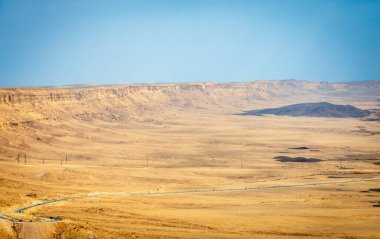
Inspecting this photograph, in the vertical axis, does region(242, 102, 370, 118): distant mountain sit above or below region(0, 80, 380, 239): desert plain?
above

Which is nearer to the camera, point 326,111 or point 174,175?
point 174,175

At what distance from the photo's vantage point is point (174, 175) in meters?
78.2

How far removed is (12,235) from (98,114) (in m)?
115

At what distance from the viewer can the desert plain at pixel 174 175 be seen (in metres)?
46.3

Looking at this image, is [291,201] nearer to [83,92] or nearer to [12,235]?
[12,235]

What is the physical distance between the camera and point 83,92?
523 feet

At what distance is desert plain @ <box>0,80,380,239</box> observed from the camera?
46281mm

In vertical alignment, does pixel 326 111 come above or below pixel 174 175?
above

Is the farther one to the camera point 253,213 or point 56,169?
point 56,169

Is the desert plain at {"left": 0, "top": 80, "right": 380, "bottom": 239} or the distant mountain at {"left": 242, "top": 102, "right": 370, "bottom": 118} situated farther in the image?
the distant mountain at {"left": 242, "top": 102, "right": 370, "bottom": 118}

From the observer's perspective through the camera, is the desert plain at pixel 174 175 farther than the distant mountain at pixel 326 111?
No

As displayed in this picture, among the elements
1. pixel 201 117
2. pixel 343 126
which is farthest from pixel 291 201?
pixel 201 117

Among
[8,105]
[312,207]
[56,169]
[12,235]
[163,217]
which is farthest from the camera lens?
[8,105]

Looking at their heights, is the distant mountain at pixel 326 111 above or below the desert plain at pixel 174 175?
above
